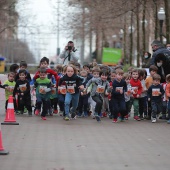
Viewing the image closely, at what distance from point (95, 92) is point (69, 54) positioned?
3.20 metres

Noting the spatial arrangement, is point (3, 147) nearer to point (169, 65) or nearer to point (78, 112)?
point (78, 112)

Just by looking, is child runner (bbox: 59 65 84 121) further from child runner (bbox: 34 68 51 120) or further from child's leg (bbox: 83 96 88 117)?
child's leg (bbox: 83 96 88 117)

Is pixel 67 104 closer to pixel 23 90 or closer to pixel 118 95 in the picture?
pixel 118 95

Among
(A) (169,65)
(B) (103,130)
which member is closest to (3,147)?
(B) (103,130)

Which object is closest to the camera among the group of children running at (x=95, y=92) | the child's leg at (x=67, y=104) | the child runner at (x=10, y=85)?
the child's leg at (x=67, y=104)

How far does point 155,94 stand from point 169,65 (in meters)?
1.93

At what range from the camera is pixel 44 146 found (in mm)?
11945

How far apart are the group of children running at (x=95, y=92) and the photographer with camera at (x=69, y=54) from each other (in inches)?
54.4

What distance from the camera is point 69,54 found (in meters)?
20.0

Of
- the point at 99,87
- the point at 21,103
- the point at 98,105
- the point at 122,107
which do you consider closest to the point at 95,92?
the point at 99,87

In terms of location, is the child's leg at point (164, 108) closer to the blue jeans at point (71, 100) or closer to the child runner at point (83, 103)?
the child runner at point (83, 103)

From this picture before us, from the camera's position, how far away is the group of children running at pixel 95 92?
16812mm

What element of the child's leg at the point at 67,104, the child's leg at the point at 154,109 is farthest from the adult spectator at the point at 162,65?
the child's leg at the point at 67,104

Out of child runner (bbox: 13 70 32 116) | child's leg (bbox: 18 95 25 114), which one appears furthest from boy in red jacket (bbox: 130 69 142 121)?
child's leg (bbox: 18 95 25 114)
